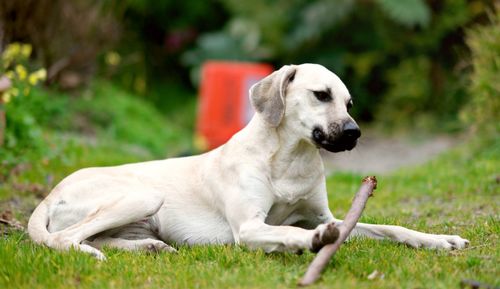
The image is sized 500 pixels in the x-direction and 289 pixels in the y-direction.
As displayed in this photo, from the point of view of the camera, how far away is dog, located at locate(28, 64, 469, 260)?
452 cm

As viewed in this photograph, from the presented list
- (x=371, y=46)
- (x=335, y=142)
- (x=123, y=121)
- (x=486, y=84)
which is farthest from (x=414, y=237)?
(x=371, y=46)

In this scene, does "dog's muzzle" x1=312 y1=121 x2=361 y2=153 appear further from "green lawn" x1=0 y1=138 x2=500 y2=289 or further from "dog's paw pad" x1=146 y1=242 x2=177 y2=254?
"dog's paw pad" x1=146 y1=242 x2=177 y2=254

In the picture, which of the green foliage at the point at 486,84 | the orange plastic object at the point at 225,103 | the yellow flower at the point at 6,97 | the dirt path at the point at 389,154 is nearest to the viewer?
the yellow flower at the point at 6,97

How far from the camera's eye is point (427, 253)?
434 cm

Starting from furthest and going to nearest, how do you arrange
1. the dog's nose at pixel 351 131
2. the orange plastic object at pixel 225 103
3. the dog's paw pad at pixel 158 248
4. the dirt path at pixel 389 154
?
1. the orange plastic object at pixel 225 103
2. the dirt path at pixel 389 154
3. the dog's paw pad at pixel 158 248
4. the dog's nose at pixel 351 131

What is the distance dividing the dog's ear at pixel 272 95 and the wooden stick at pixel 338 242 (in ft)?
2.26

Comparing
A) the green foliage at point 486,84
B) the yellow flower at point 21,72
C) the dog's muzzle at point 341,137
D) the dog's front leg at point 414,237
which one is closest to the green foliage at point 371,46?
the green foliage at point 486,84

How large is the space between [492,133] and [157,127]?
6011 millimetres

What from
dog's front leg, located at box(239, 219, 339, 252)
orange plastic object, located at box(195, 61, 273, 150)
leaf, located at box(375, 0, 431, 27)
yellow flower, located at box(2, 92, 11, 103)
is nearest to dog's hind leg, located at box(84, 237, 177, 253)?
dog's front leg, located at box(239, 219, 339, 252)

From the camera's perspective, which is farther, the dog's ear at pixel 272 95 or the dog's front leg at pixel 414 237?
the dog's ear at pixel 272 95

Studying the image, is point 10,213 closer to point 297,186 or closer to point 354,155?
point 297,186

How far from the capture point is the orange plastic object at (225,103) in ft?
38.8

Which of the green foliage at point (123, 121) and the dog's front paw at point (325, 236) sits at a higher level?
the dog's front paw at point (325, 236)

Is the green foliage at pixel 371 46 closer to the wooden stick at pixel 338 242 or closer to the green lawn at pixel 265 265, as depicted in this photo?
the green lawn at pixel 265 265
